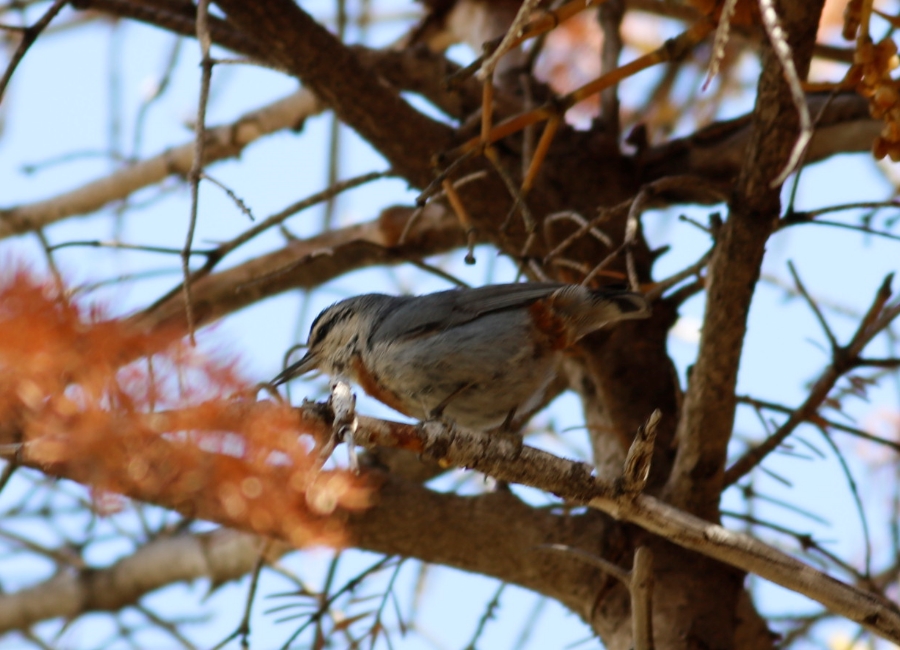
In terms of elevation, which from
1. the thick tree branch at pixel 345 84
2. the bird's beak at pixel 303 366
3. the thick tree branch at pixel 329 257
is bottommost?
the bird's beak at pixel 303 366

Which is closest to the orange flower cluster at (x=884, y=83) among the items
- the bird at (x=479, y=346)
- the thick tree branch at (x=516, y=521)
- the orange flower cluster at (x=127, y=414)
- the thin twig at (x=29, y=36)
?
the bird at (x=479, y=346)

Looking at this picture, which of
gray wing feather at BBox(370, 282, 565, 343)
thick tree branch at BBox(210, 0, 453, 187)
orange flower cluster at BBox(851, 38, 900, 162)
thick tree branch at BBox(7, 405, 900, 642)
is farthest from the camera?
gray wing feather at BBox(370, 282, 565, 343)

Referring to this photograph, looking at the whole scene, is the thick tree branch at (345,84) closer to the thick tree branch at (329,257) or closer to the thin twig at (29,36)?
the thin twig at (29,36)

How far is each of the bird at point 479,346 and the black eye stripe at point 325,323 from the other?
27cm

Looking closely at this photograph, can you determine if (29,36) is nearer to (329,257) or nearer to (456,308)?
(456,308)

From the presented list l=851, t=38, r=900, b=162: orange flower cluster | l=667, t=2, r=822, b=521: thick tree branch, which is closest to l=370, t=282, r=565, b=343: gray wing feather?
l=667, t=2, r=822, b=521: thick tree branch

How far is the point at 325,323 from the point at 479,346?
0.77 m

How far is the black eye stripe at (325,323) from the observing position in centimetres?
357

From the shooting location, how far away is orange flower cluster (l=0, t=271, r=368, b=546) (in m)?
1.56

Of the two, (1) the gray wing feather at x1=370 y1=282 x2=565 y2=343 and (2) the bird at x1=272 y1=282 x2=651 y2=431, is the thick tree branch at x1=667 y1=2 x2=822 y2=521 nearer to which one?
(2) the bird at x1=272 y1=282 x2=651 y2=431

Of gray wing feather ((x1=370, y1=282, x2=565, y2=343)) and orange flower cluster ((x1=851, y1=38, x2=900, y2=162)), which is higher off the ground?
gray wing feather ((x1=370, y1=282, x2=565, y2=343))

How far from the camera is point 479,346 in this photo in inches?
119

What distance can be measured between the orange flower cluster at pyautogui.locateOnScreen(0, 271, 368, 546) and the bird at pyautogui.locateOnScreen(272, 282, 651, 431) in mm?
1127

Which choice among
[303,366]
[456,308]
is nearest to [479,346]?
[456,308]
